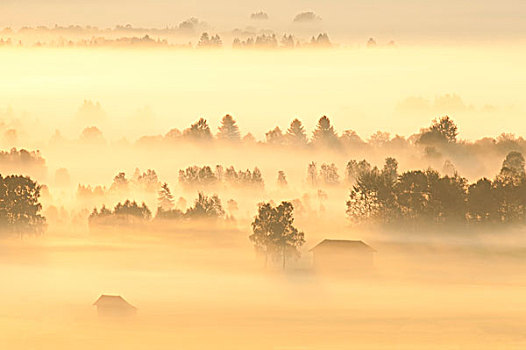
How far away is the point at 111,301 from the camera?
166500mm

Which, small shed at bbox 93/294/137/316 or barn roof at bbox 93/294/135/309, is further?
barn roof at bbox 93/294/135/309

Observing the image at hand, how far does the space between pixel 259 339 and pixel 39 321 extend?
1041 inches

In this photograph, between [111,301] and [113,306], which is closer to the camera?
[113,306]

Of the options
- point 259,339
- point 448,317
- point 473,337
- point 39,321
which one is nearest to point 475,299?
point 448,317

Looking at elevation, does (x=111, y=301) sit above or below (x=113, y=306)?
above

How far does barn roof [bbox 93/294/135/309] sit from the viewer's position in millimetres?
166375

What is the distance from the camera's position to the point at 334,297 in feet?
594

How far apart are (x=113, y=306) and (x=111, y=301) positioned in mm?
844

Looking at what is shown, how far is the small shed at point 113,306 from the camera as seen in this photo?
6486 inches

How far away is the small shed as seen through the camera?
164750 millimetres

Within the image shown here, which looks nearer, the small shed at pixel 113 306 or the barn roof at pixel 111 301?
the small shed at pixel 113 306

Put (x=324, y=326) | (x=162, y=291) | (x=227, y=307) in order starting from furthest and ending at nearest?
1. (x=162, y=291)
2. (x=227, y=307)
3. (x=324, y=326)

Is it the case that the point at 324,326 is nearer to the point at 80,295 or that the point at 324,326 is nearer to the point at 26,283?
the point at 80,295

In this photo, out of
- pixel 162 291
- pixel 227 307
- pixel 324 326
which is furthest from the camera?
pixel 162 291
